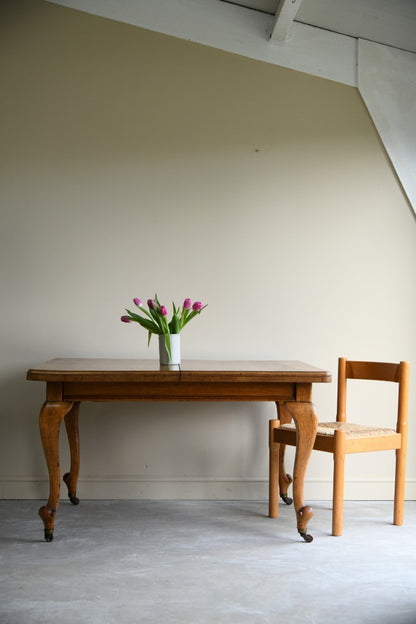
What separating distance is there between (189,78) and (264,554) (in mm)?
2645

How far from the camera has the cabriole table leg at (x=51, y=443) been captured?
3029mm

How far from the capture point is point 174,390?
3.12m

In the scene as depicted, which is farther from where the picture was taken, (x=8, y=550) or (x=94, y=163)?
(x=94, y=163)

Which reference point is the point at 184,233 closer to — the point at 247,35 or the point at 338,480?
the point at 247,35

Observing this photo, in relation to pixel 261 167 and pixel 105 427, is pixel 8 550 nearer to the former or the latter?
pixel 105 427

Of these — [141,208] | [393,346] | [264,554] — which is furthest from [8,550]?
[393,346]

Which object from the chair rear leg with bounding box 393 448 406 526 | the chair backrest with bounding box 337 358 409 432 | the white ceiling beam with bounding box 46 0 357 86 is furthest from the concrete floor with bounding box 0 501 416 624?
the white ceiling beam with bounding box 46 0 357 86

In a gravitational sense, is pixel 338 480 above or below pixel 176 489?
above

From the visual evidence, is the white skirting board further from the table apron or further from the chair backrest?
the table apron

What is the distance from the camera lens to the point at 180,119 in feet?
13.0

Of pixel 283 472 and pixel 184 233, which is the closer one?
pixel 283 472

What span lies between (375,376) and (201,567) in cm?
145

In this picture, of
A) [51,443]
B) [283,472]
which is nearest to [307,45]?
[283,472]

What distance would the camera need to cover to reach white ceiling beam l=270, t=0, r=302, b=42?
365 centimetres
